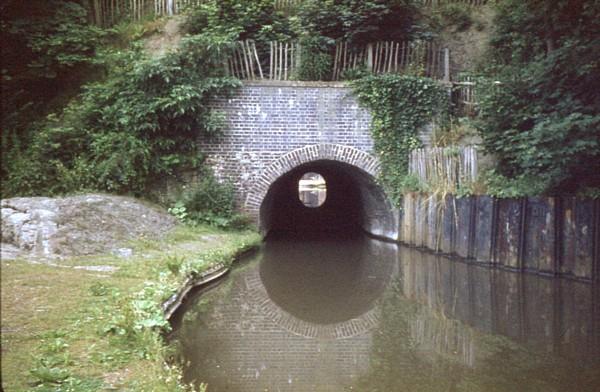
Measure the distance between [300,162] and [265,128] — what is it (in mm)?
1250

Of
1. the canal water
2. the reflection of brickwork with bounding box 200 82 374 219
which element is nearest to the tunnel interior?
the reflection of brickwork with bounding box 200 82 374 219

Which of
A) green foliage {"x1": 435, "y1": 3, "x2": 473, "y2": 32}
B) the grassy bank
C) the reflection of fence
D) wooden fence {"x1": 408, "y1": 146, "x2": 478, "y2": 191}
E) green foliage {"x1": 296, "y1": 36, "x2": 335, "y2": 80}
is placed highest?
green foliage {"x1": 435, "y1": 3, "x2": 473, "y2": 32}

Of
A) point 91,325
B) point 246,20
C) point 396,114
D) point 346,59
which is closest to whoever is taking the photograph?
point 91,325

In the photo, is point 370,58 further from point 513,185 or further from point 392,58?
point 513,185

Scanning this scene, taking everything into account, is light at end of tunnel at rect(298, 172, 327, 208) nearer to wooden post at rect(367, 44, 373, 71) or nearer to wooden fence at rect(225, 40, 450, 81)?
wooden fence at rect(225, 40, 450, 81)

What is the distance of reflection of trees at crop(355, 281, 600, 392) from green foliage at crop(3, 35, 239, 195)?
26.6ft

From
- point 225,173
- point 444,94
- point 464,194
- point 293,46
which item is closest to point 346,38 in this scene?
point 293,46

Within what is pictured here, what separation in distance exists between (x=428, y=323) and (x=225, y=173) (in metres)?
8.04

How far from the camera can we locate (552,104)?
10.1m

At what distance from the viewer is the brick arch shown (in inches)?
551

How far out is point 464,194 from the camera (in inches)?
452

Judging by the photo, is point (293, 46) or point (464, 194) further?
point (293, 46)

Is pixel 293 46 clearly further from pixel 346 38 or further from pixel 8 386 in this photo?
pixel 8 386

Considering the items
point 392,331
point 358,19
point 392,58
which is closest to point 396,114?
point 392,58
